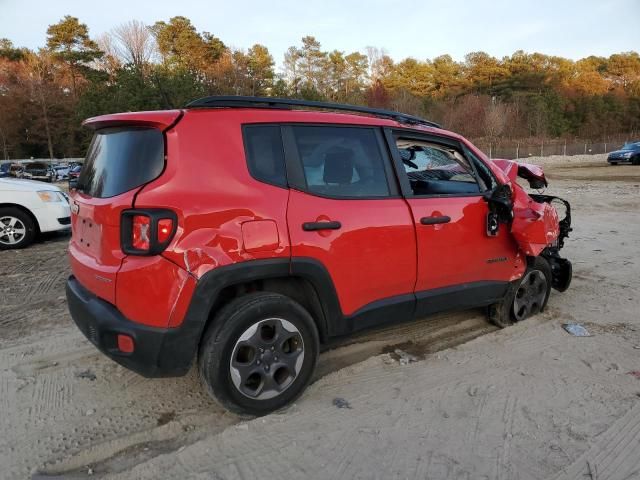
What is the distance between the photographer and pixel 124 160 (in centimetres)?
260

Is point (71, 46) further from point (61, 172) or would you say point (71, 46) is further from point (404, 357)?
point (404, 357)

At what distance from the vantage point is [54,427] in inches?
103

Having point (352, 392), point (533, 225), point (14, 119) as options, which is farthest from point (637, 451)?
point (14, 119)

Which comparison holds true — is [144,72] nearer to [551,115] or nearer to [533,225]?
[533,225]

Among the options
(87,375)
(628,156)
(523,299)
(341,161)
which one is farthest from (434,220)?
(628,156)

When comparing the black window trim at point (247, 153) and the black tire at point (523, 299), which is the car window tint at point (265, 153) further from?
the black tire at point (523, 299)

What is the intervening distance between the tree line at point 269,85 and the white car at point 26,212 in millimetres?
21335

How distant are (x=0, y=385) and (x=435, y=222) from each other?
3094 millimetres

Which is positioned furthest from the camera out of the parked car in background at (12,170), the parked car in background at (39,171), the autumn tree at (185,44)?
the autumn tree at (185,44)

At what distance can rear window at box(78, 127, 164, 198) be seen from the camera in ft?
8.13

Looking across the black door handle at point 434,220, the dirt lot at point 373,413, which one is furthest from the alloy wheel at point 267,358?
the black door handle at point 434,220

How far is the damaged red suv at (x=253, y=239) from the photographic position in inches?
94.1

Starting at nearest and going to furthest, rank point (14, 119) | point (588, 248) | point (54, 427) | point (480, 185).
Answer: point (54, 427) → point (480, 185) → point (588, 248) → point (14, 119)

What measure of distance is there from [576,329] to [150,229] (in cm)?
352
